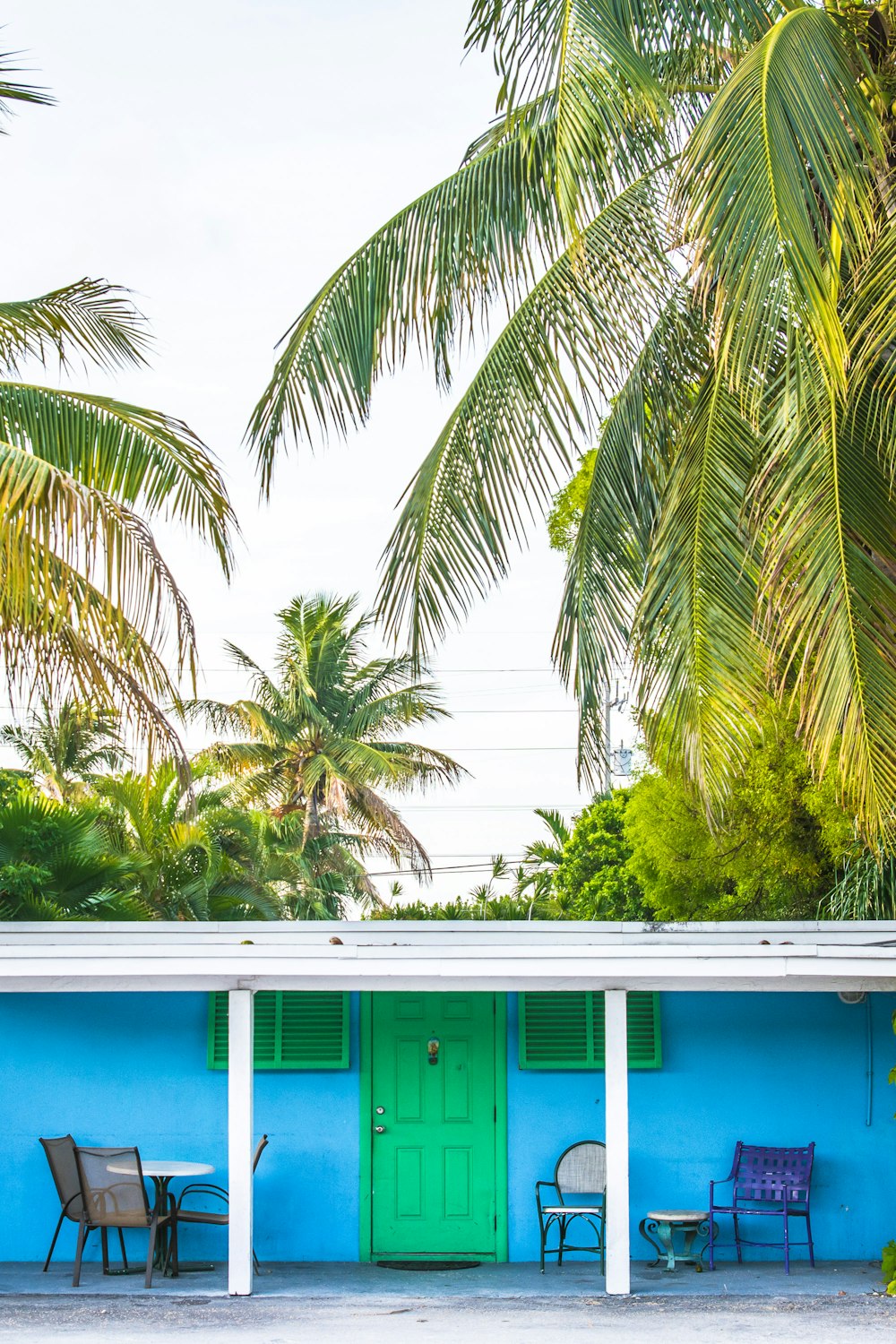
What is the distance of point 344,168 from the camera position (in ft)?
45.6

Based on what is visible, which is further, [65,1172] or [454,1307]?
[65,1172]

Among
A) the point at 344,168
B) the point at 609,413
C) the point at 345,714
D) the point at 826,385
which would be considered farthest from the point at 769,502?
the point at 345,714

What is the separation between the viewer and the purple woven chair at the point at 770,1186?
9.41 meters

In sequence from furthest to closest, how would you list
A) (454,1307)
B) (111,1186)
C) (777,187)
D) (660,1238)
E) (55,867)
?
(55,867) → (660,1238) → (111,1186) → (454,1307) → (777,187)

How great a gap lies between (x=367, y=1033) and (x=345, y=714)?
20106 millimetres

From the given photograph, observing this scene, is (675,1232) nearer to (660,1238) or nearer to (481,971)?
(660,1238)

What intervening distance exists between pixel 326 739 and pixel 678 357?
21777mm

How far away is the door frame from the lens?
9938 millimetres

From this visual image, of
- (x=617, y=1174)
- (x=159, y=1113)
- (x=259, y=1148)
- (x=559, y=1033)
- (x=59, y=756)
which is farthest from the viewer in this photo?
(x=59, y=756)

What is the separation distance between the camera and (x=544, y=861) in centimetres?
3186

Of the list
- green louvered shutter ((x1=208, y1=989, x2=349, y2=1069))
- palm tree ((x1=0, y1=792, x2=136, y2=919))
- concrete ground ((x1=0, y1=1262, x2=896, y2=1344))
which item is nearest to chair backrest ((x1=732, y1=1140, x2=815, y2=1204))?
concrete ground ((x1=0, y1=1262, x2=896, y2=1344))

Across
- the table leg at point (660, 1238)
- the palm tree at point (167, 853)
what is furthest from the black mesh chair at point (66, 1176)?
the palm tree at point (167, 853)

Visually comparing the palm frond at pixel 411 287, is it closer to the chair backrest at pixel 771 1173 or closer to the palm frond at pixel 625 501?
the palm frond at pixel 625 501

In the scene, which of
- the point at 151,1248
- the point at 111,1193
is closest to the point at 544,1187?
the point at 151,1248
